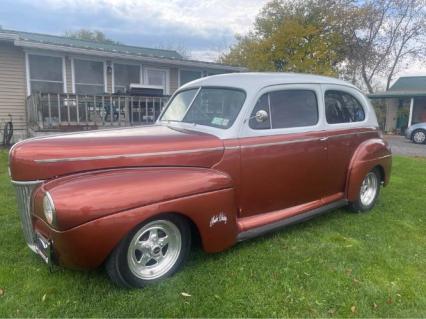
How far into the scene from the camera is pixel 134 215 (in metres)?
2.72

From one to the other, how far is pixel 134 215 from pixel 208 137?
45.9 inches

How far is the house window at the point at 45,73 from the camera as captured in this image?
38.4 ft

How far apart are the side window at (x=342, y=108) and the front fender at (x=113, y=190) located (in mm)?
2260

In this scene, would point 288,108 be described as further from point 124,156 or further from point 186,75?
point 186,75

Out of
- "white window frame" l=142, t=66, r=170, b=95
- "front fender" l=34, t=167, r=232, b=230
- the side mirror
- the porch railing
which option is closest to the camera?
"front fender" l=34, t=167, r=232, b=230

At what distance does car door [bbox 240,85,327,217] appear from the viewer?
3.66 meters

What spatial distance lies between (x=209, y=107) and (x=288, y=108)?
947 millimetres

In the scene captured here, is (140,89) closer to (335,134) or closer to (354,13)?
(335,134)

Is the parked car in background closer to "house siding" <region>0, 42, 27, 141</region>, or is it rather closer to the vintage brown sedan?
the vintage brown sedan

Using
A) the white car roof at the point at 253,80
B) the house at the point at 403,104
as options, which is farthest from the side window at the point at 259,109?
the house at the point at 403,104

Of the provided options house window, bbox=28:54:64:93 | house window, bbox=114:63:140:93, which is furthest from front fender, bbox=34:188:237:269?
house window, bbox=114:63:140:93

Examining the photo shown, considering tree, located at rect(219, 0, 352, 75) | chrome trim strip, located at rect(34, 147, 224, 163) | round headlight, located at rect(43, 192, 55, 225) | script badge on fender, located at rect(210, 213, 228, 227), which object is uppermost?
tree, located at rect(219, 0, 352, 75)

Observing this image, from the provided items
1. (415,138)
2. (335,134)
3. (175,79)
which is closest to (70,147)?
(335,134)

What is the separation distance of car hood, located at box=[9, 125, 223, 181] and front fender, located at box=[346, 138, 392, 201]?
91.3 inches
